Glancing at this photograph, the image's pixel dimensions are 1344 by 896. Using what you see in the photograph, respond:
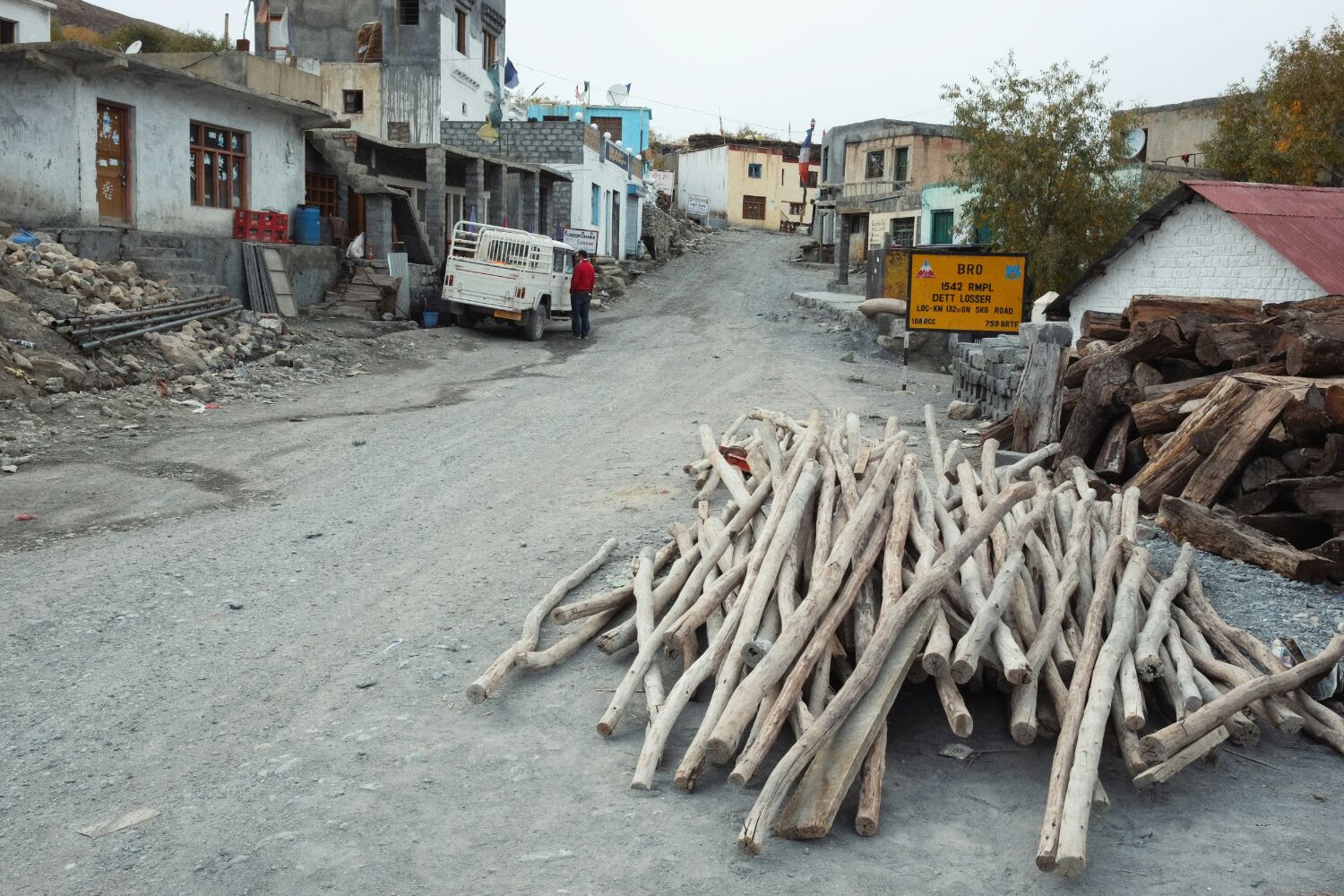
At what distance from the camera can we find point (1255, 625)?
6074 mm

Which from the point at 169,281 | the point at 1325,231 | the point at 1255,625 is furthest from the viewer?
Answer: the point at 169,281

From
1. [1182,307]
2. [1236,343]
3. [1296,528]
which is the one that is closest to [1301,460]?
[1296,528]

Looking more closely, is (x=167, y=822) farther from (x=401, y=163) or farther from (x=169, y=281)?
(x=401, y=163)

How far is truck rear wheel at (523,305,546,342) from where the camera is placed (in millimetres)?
23297

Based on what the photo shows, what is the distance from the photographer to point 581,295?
24.2m

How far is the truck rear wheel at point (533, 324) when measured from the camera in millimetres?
23297

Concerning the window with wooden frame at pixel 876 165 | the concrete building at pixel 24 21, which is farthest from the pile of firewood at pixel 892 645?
the window with wooden frame at pixel 876 165

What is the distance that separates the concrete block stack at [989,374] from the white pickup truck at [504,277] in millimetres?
9745

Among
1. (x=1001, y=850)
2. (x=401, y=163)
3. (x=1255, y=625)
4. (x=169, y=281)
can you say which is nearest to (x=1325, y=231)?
(x=1255, y=625)

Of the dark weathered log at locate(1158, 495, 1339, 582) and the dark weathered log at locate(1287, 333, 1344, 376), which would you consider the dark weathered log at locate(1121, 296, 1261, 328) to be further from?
the dark weathered log at locate(1158, 495, 1339, 582)

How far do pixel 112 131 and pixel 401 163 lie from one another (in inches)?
454

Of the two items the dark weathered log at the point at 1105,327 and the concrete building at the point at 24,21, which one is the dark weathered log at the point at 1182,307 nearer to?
the dark weathered log at the point at 1105,327

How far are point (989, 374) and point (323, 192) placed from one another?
1781 centimetres

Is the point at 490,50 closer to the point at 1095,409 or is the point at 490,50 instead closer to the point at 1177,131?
the point at 1177,131
